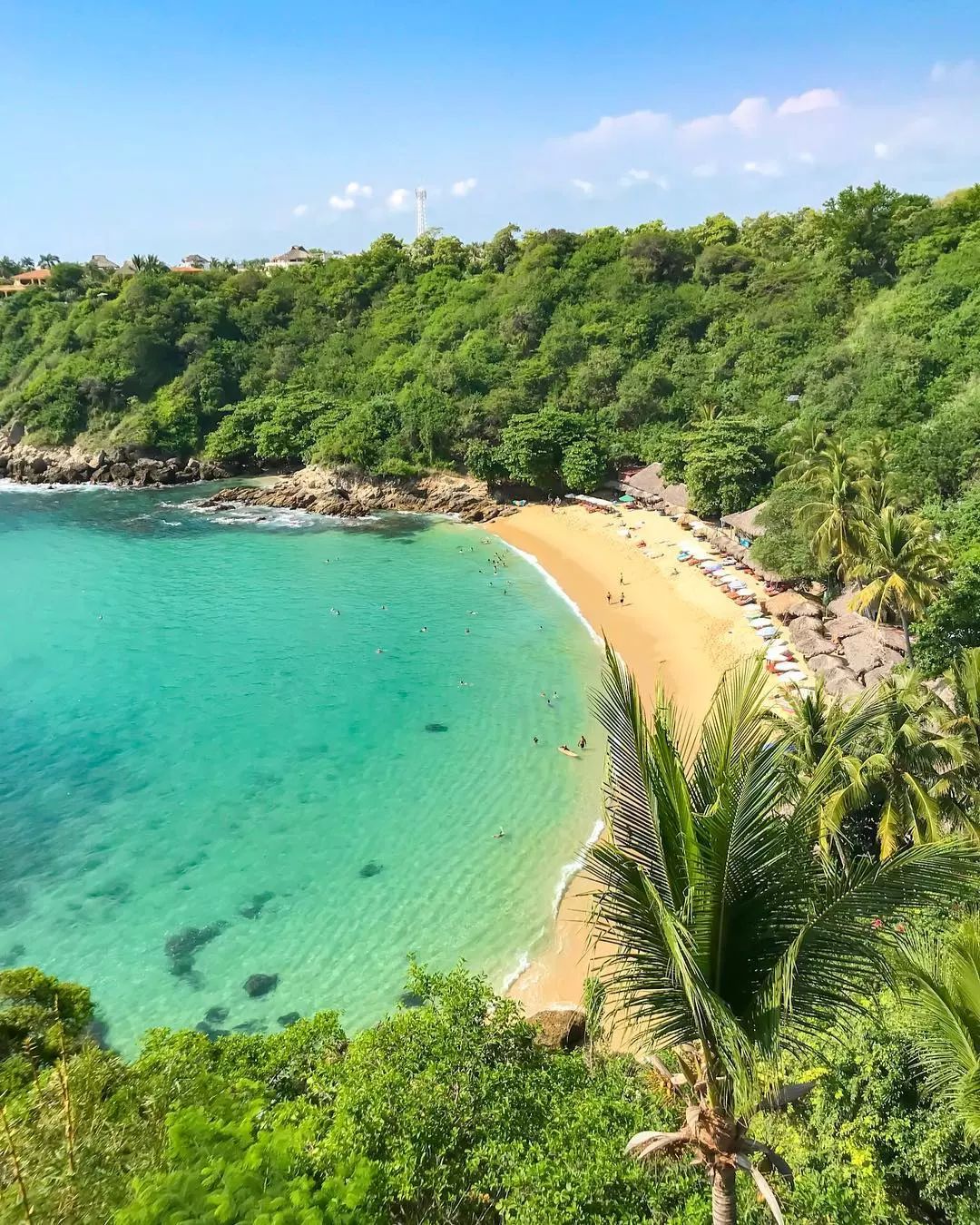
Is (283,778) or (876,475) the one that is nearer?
(283,778)

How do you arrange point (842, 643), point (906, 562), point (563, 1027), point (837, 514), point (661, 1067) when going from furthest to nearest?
point (842, 643)
point (837, 514)
point (906, 562)
point (563, 1027)
point (661, 1067)

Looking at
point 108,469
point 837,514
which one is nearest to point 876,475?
point 837,514

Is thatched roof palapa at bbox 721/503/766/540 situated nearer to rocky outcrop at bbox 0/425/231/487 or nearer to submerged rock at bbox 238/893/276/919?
submerged rock at bbox 238/893/276/919

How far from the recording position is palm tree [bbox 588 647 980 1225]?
13.1ft

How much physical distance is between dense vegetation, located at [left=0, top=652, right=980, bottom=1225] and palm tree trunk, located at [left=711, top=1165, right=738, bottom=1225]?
0.08ft

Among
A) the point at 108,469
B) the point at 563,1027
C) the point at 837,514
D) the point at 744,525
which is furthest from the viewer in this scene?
the point at 108,469

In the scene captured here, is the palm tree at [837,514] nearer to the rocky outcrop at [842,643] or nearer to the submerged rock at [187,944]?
the rocky outcrop at [842,643]

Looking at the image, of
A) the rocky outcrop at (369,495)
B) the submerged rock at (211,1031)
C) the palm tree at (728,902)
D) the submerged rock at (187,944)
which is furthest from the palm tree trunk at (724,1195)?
the rocky outcrop at (369,495)

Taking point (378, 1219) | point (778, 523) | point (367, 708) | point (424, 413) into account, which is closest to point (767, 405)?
point (778, 523)

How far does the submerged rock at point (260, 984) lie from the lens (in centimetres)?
1460


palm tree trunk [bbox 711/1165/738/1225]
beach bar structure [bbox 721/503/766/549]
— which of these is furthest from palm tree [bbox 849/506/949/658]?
palm tree trunk [bbox 711/1165/738/1225]

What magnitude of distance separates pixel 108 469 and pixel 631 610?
50440mm

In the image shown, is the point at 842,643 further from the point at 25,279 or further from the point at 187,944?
the point at 25,279

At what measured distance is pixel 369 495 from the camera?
167ft
